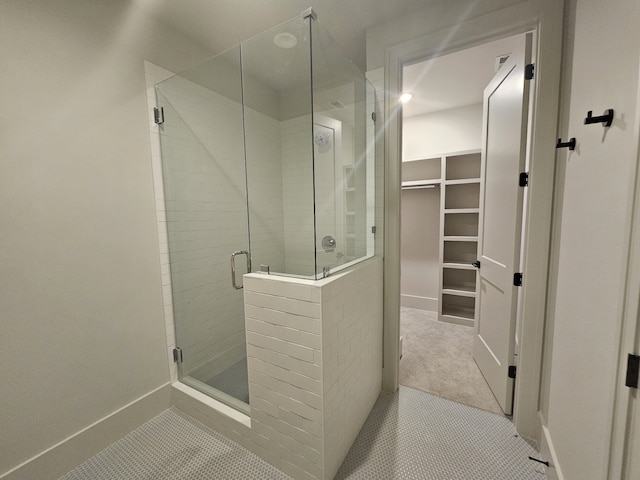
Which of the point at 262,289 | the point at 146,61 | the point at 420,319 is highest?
the point at 146,61

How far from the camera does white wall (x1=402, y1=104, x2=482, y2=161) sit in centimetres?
309

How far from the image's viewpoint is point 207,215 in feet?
6.78

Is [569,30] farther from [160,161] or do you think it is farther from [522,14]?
[160,161]

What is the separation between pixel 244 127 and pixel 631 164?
228cm

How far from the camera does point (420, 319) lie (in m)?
3.26

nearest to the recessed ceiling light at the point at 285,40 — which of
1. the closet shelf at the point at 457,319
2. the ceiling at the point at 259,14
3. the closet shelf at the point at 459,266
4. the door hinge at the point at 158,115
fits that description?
the ceiling at the point at 259,14

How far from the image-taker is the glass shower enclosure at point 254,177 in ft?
4.97

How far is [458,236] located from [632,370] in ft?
8.85

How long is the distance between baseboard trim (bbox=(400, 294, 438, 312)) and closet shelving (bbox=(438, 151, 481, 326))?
18 centimetres

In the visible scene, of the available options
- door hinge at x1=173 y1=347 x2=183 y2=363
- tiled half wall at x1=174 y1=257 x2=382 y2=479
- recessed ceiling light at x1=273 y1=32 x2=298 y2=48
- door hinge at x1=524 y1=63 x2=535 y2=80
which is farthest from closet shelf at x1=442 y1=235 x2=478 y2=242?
door hinge at x1=173 y1=347 x2=183 y2=363

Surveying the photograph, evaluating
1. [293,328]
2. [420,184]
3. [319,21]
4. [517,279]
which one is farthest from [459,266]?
[319,21]

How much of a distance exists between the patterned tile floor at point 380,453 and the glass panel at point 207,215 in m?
0.28

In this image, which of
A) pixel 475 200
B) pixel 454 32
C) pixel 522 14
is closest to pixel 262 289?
pixel 454 32

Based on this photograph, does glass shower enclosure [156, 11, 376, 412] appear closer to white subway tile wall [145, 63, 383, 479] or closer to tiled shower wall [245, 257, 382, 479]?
white subway tile wall [145, 63, 383, 479]
